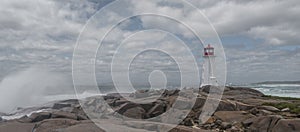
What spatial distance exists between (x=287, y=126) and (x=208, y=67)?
23369 millimetres

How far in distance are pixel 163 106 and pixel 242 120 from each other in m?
4.21

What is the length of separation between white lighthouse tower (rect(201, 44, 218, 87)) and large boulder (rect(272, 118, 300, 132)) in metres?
21.6

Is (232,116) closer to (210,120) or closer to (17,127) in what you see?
(210,120)

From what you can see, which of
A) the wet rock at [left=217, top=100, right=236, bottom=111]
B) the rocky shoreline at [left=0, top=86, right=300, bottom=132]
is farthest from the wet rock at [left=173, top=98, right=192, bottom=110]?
the wet rock at [left=217, top=100, right=236, bottom=111]

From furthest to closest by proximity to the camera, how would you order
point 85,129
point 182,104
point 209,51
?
point 209,51
point 182,104
point 85,129

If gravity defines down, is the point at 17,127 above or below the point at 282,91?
below

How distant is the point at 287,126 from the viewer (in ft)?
34.8

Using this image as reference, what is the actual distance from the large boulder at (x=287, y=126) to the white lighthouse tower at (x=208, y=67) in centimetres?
2157

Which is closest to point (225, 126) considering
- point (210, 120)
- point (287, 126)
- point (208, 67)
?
point (210, 120)

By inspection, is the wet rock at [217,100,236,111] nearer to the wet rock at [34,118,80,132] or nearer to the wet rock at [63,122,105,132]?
the wet rock at [34,118,80,132]

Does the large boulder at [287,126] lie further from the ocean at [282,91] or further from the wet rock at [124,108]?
the ocean at [282,91]

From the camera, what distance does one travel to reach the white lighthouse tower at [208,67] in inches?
1291

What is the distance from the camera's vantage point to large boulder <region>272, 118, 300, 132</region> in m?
10.5

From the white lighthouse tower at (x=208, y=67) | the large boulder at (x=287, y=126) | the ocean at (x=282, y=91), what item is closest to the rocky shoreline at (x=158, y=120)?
the large boulder at (x=287, y=126)
